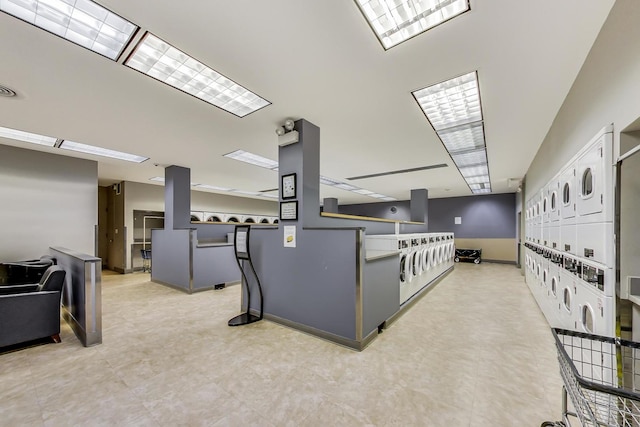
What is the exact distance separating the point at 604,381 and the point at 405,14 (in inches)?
110

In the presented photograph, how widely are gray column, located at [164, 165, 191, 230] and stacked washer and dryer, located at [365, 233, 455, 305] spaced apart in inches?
170

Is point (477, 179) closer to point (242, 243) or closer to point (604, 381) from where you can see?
point (604, 381)

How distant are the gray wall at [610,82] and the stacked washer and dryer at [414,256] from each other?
87.5 inches

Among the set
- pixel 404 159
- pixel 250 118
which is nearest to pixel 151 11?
pixel 250 118

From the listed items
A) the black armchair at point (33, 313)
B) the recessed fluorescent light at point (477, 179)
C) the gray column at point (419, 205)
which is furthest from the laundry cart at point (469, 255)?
the black armchair at point (33, 313)

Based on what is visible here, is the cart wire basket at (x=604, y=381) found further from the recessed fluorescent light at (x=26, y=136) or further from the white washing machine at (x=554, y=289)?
the recessed fluorescent light at (x=26, y=136)

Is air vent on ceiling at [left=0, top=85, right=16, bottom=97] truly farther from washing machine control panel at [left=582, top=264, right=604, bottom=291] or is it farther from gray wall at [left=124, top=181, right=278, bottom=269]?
washing machine control panel at [left=582, top=264, right=604, bottom=291]

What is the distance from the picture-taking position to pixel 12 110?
10.1 ft

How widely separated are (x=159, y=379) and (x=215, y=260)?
135 inches

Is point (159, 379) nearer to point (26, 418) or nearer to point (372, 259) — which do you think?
point (26, 418)

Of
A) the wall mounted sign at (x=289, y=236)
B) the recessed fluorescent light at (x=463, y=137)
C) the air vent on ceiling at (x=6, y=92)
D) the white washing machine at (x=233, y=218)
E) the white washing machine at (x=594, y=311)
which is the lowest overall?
the white washing machine at (x=594, y=311)

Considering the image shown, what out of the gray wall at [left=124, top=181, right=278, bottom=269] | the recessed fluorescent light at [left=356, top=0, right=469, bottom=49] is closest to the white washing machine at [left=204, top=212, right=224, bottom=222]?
the gray wall at [left=124, top=181, right=278, bottom=269]

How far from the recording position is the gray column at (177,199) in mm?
5711

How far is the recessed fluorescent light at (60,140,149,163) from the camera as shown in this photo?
4.45 meters
